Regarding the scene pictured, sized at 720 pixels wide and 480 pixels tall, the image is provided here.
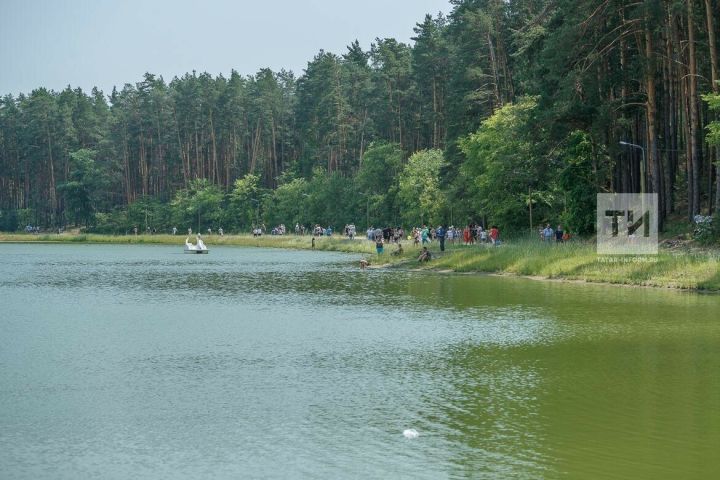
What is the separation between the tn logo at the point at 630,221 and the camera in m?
51.2

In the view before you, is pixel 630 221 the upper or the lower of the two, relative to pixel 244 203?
lower

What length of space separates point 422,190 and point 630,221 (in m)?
38.2

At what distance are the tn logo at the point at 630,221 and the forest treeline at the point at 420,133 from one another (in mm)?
1276

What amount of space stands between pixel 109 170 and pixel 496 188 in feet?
336

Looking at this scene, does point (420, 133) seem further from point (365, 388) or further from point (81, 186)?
point (365, 388)

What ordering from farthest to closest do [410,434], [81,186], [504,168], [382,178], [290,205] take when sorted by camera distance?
1. [81,186]
2. [290,205]
3. [382,178]
4. [504,168]
5. [410,434]

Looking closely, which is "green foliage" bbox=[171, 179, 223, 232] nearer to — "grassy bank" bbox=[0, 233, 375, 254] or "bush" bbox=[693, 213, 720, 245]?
"grassy bank" bbox=[0, 233, 375, 254]

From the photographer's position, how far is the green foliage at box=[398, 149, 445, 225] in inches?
3359

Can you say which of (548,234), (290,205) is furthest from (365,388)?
(290,205)

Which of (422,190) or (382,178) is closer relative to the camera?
(422,190)

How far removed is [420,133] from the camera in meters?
111

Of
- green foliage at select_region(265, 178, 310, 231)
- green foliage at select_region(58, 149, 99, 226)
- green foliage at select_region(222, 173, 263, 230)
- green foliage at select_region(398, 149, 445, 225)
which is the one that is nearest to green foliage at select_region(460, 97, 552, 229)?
green foliage at select_region(398, 149, 445, 225)

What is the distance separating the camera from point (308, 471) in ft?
42.6

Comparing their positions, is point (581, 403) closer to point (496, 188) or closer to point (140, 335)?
point (140, 335)
